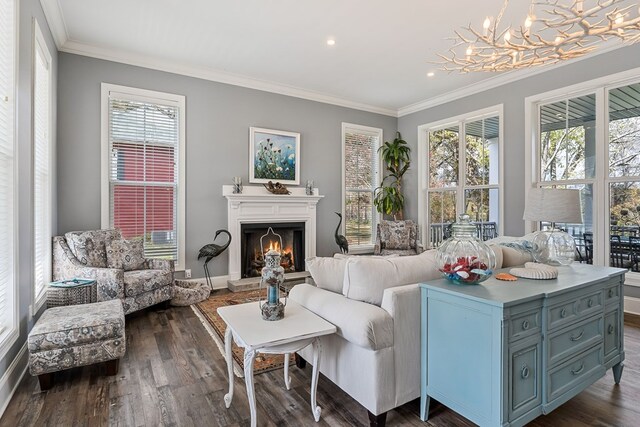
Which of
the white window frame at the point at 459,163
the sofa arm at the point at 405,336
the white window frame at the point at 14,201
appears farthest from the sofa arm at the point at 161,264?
the white window frame at the point at 459,163

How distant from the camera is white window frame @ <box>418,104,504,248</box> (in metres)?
5.06

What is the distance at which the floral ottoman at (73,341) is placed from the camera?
222cm

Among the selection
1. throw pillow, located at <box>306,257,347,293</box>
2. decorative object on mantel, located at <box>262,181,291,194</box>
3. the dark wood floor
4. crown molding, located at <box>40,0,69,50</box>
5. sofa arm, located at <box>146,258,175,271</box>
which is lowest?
the dark wood floor

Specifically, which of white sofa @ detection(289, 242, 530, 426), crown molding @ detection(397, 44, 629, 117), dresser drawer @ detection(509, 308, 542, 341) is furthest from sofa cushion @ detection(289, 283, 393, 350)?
crown molding @ detection(397, 44, 629, 117)

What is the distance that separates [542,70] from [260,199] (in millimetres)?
4381

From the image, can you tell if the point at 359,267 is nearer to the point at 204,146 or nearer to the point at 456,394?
the point at 456,394

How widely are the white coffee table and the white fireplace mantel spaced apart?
2970 mm

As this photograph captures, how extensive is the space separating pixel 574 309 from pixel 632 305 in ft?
9.44

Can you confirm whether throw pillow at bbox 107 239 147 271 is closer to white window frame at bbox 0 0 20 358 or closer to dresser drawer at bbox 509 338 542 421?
white window frame at bbox 0 0 20 358

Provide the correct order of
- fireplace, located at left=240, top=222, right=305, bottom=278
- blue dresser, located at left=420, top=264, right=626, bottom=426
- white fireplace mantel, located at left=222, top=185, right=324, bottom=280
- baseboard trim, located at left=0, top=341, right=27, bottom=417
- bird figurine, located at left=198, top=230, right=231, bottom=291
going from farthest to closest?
fireplace, located at left=240, top=222, right=305, bottom=278, white fireplace mantel, located at left=222, top=185, right=324, bottom=280, bird figurine, located at left=198, top=230, right=231, bottom=291, baseboard trim, located at left=0, top=341, right=27, bottom=417, blue dresser, located at left=420, top=264, right=626, bottom=426

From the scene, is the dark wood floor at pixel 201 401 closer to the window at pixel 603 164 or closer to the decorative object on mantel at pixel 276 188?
the window at pixel 603 164

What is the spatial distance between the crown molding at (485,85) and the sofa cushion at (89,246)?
219 inches

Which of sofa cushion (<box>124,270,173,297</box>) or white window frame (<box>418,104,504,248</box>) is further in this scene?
white window frame (<box>418,104,504,248</box>)

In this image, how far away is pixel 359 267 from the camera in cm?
196
